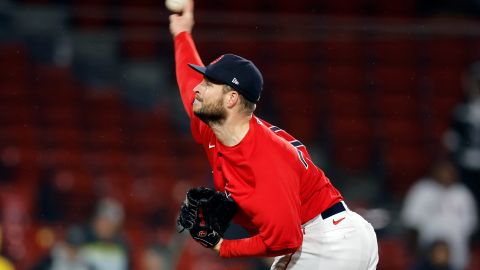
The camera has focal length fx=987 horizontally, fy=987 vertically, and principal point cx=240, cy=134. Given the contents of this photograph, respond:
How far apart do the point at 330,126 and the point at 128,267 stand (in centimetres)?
176

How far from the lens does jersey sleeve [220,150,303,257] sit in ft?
12.1

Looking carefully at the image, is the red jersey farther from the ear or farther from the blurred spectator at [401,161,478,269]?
the blurred spectator at [401,161,478,269]

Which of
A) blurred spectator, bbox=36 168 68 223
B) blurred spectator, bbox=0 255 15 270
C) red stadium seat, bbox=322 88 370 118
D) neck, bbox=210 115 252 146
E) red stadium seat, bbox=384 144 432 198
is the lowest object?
blurred spectator, bbox=0 255 15 270

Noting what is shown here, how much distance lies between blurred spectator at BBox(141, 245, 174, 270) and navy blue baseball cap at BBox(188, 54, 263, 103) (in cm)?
322

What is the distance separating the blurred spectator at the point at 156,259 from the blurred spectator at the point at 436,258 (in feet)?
5.77

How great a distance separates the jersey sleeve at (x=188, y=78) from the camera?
424cm

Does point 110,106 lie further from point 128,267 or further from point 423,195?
point 423,195

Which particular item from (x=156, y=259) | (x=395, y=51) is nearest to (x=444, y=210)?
(x=395, y=51)

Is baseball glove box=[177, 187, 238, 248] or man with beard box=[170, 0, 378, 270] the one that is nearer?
man with beard box=[170, 0, 378, 270]

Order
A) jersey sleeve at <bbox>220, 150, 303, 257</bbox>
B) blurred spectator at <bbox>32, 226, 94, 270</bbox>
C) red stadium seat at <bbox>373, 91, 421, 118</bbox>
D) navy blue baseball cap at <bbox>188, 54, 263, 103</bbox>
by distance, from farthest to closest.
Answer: red stadium seat at <bbox>373, 91, 421, 118</bbox> → blurred spectator at <bbox>32, 226, 94, 270</bbox> → navy blue baseball cap at <bbox>188, 54, 263, 103</bbox> → jersey sleeve at <bbox>220, 150, 303, 257</bbox>

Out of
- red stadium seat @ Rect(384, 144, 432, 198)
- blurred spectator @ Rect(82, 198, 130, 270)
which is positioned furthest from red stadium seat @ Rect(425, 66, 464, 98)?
blurred spectator @ Rect(82, 198, 130, 270)

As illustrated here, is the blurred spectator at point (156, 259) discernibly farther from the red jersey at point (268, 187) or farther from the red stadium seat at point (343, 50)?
the red jersey at point (268, 187)

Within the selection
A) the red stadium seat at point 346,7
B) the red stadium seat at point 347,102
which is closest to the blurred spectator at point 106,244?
the red stadium seat at point 347,102

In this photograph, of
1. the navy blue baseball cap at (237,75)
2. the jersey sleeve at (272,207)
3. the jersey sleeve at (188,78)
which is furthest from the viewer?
the jersey sleeve at (188,78)
